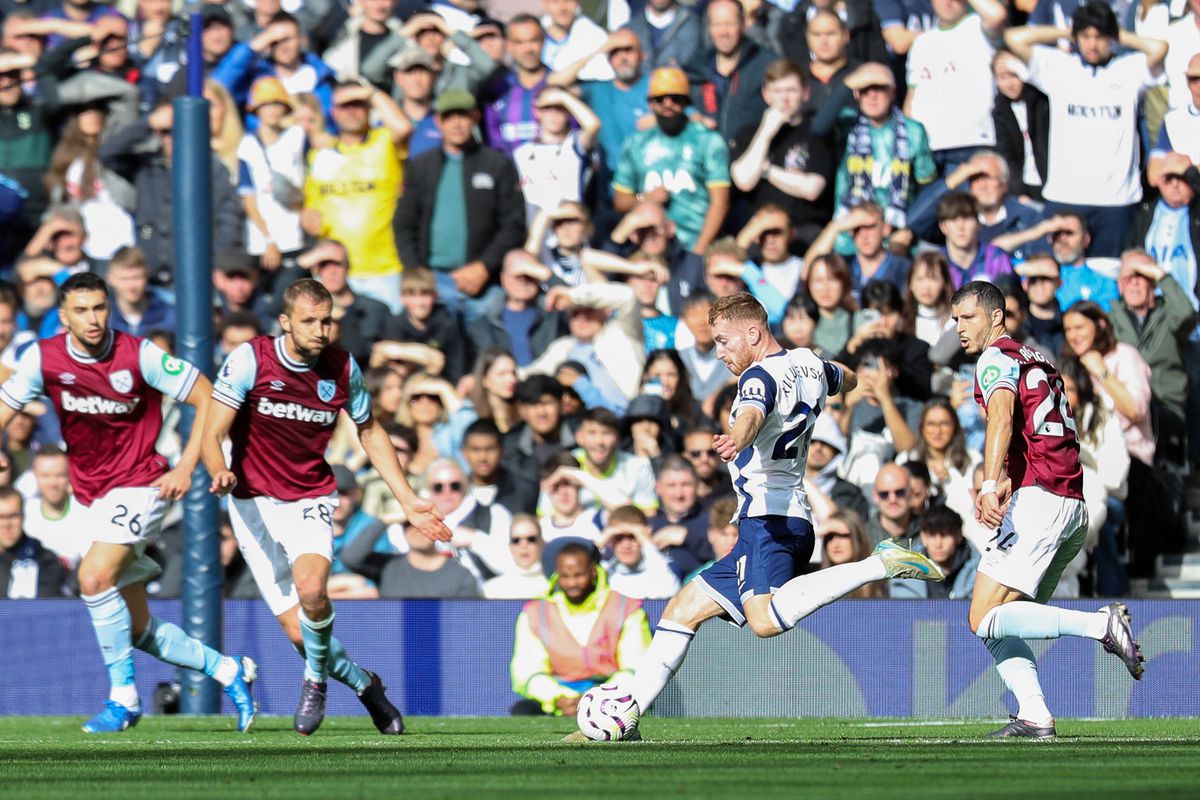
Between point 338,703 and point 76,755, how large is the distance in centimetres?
489

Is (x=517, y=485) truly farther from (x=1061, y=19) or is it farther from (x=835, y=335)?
(x=1061, y=19)

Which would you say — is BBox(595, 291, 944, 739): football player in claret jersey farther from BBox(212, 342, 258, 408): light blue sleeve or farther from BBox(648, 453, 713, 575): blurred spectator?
BBox(648, 453, 713, 575): blurred spectator

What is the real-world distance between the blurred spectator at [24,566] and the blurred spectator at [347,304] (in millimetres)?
3010

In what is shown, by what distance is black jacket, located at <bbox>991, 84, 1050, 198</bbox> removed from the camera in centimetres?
1636

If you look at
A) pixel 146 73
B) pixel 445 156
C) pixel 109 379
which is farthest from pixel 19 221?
pixel 109 379

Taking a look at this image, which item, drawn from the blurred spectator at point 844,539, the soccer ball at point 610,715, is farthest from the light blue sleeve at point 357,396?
the blurred spectator at point 844,539

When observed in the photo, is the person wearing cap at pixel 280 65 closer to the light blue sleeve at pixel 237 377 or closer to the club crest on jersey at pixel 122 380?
the club crest on jersey at pixel 122 380

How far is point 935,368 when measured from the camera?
49.1 feet

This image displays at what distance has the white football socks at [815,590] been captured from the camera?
922 cm

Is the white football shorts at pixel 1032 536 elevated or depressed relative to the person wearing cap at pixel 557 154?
depressed

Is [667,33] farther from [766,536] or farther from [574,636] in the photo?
[766,536]

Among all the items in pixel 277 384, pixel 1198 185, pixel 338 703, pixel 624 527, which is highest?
pixel 1198 185

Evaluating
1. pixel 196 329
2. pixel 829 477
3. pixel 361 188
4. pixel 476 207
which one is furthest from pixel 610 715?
pixel 361 188

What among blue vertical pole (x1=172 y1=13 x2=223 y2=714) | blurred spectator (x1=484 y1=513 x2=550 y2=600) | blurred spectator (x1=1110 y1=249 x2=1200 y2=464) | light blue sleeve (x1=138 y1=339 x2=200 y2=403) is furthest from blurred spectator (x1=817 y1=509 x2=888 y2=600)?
light blue sleeve (x1=138 y1=339 x2=200 y2=403)
